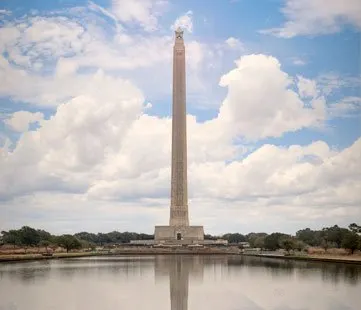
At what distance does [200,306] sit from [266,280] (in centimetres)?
550

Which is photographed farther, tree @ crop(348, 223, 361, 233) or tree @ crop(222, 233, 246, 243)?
tree @ crop(222, 233, 246, 243)

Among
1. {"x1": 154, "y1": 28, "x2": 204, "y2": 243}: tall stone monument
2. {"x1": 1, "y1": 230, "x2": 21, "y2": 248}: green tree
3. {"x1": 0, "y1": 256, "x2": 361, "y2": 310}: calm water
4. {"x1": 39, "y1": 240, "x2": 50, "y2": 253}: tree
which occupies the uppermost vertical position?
{"x1": 154, "y1": 28, "x2": 204, "y2": 243}: tall stone monument

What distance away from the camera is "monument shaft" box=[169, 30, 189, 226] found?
4309cm

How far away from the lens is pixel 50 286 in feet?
43.1

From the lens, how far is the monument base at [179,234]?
43906 mm

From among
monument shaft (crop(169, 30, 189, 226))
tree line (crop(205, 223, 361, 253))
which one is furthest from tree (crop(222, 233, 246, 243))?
monument shaft (crop(169, 30, 189, 226))

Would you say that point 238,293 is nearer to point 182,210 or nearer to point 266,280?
point 266,280

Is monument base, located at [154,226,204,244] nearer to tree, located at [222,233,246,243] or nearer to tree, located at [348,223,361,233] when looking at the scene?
tree, located at [348,223,361,233]

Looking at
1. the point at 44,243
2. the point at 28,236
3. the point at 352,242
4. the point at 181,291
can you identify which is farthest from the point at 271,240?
the point at 181,291

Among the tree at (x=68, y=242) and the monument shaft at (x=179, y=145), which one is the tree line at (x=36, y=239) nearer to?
the tree at (x=68, y=242)

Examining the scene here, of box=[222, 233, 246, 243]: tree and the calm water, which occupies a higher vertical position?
box=[222, 233, 246, 243]: tree

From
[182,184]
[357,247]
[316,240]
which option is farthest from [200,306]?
[316,240]

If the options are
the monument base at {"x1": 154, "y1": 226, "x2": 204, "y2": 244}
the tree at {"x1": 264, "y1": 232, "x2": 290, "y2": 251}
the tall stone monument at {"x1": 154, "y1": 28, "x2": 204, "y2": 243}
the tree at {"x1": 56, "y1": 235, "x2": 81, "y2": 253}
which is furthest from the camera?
the monument base at {"x1": 154, "y1": 226, "x2": 204, "y2": 244}

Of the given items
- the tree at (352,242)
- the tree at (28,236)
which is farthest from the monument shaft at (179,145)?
the tree at (352,242)
